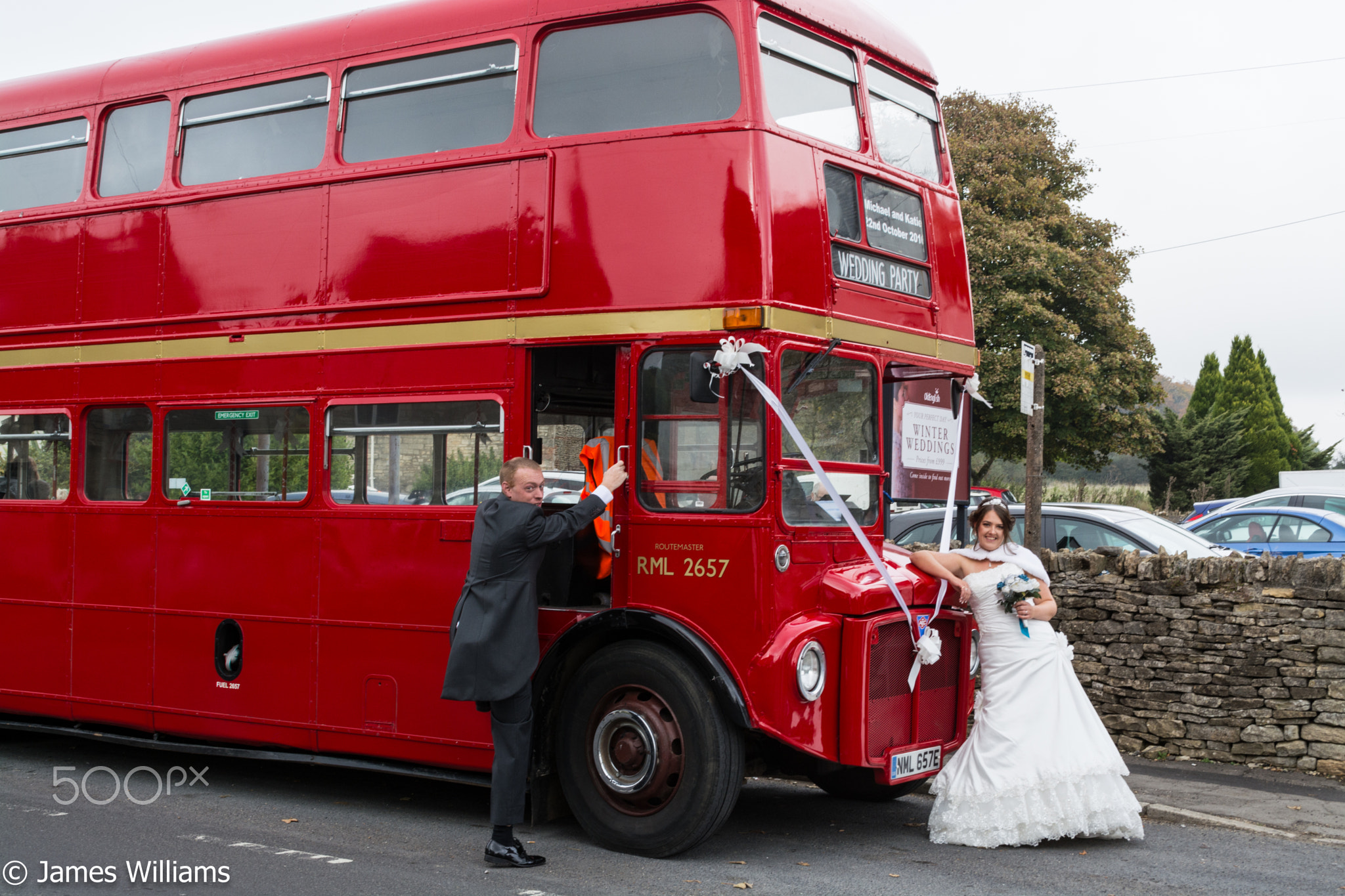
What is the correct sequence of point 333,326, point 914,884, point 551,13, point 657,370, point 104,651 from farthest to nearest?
point 104,651 < point 333,326 < point 551,13 < point 657,370 < point 914,884

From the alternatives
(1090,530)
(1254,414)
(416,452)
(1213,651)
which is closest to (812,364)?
(416,452)

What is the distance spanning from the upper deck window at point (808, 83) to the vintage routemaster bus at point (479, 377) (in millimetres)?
24

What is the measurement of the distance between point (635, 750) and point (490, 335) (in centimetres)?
237

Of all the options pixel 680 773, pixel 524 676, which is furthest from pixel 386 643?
pixel 680 773

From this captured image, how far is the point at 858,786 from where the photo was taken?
8.34 m

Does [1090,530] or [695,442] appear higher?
[695,442]

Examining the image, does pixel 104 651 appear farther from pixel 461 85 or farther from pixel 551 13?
pixel 551 13

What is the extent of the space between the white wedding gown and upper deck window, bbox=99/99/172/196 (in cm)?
583

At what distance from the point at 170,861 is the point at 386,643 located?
1693mm

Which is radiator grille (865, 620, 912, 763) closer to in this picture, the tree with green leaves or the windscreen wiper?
the windscreen wiper

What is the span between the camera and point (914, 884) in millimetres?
6344

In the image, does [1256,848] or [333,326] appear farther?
[333,326]

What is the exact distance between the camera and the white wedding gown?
7.05m

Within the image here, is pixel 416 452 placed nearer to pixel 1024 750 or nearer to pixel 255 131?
pixel 255 131
